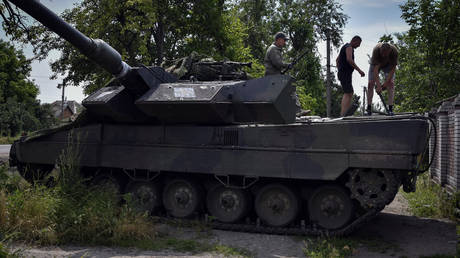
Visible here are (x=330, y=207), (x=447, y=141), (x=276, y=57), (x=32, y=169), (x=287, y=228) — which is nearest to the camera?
(x=330, y=207)

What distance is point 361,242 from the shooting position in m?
7.41

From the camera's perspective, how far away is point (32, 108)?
46.8 m

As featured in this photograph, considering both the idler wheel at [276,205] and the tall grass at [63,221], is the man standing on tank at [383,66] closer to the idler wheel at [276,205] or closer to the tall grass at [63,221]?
the idler wheel at [276,205]

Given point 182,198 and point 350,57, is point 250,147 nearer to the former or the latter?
point 182,198

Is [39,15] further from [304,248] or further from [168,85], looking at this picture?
[304,248]

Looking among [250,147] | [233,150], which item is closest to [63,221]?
[233,150]

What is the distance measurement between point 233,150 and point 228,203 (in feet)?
3.33

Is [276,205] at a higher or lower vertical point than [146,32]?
lower

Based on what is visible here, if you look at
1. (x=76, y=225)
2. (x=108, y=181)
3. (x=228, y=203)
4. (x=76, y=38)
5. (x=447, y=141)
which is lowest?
(x=76, y=225)

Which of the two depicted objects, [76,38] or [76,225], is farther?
[76,38]

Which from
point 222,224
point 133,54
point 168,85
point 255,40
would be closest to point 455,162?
point 222,224

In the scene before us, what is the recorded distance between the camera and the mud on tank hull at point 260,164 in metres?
7.24

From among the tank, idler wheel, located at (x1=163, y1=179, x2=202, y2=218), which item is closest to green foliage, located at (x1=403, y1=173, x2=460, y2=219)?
the tank

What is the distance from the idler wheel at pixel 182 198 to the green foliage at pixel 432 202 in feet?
15.4
